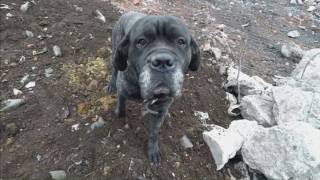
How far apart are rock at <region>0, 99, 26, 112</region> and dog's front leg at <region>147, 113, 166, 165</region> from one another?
1.50 metres

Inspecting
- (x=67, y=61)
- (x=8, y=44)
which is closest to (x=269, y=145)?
(x=67, y=61)

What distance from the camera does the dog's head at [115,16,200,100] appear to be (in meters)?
3.40

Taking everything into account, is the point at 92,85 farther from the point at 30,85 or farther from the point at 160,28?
the point at 160,28

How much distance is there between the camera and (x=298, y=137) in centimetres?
427

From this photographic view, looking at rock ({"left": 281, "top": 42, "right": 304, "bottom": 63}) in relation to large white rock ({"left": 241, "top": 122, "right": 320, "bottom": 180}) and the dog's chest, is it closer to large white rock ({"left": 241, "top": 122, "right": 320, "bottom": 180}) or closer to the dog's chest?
large white rock ({"left": 241, "top": 122, "right": 320, "bottom": 180})

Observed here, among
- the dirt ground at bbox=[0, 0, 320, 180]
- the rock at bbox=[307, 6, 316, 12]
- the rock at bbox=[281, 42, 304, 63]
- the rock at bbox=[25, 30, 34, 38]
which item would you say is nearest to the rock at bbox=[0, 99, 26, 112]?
the dirt ground at bbox=[0, 0, 320, 180]

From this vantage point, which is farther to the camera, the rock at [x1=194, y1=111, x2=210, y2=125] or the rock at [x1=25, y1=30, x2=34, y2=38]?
the rock at [x1=25, y1=30, x2=34, y2=38]

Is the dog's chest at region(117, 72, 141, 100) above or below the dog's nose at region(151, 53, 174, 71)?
below

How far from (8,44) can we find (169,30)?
2.87m

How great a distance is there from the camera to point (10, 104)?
15.6ft

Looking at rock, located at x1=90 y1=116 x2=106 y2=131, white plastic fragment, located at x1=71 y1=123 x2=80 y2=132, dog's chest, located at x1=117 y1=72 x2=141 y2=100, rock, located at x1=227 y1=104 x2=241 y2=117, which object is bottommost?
rock, located at x1=227 y1=104 x2=241 y2=117

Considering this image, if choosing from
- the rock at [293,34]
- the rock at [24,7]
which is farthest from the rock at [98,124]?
the rock at [293,34]

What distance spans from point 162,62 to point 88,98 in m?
1.83

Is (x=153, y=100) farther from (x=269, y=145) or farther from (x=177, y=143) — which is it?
(x=269, y=145)
